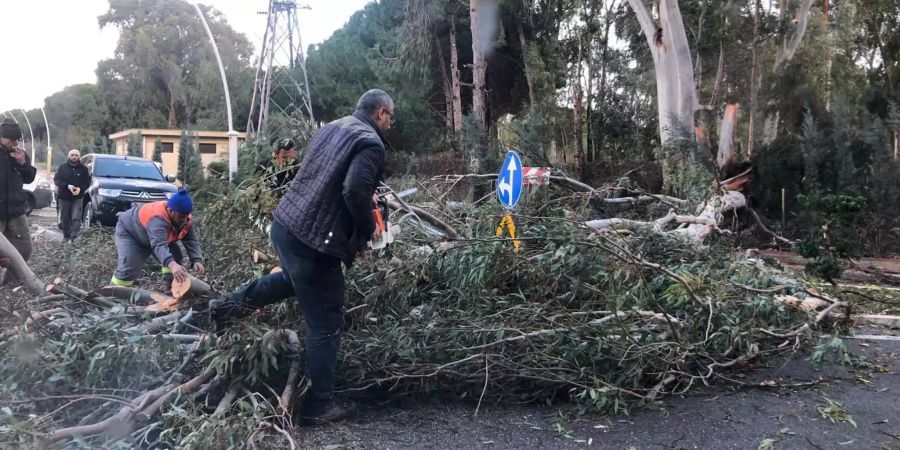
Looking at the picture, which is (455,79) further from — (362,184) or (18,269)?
(362,184)

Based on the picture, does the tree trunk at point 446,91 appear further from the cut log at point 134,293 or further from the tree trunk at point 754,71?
the cut log at point 134,293

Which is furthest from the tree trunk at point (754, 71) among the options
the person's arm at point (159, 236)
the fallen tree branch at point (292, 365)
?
the fallen tree branch at point (292, 365)

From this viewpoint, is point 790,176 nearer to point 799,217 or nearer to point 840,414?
point 799,217

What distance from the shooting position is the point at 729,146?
14219mm

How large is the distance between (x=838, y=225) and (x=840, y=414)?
7.20 feet

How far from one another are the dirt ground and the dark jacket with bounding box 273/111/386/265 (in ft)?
3.16

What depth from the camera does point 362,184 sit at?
3.49 metres

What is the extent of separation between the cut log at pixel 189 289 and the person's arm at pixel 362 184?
158 cm

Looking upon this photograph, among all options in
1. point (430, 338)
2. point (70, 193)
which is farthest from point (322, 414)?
point (70, 193)

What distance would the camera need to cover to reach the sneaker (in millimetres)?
3600

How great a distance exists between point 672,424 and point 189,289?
3.21 metres

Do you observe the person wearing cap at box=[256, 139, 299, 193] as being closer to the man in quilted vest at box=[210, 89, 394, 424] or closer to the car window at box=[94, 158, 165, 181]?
the man in quilted vest at box=[210, 89, 394, 424]

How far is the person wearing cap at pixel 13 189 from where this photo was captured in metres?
6.00

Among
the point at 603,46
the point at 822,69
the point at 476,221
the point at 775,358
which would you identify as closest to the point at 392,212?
the point at 476,221
